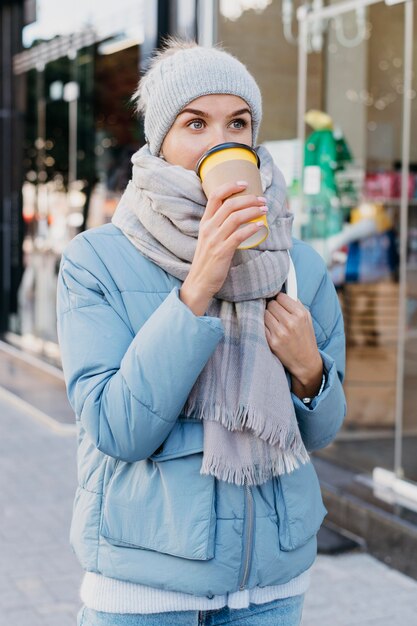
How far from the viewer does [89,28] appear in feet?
30.8

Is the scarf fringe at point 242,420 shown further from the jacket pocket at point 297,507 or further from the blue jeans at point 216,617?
the blue jeans at point 216,617

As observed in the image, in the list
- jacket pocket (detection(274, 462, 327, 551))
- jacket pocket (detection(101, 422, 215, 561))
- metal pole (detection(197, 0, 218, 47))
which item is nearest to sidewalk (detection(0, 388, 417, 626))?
jacket pocket (detection(274, 462, 327, 551))

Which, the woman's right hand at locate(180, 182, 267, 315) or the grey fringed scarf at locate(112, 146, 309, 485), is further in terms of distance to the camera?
the grey fringed scarf at locate(112, 146, 309, 485)

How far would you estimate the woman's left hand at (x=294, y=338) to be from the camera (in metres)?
1.81

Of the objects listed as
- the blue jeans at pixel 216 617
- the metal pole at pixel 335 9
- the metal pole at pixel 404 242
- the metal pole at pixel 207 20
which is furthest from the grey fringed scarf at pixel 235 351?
the metal pole at pixel 207 20

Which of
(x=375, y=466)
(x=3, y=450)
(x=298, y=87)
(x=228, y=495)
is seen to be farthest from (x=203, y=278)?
(x=3, y=450)

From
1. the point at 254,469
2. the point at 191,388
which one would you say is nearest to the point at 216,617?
the point at 254,469

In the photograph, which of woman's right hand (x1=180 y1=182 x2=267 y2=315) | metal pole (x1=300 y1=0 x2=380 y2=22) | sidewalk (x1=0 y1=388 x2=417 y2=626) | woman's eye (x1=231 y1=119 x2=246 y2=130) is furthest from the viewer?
metal pole (x1=300 y1=0 x2=380 y2=22)

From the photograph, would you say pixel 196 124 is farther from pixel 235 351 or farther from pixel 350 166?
pixel 350 166

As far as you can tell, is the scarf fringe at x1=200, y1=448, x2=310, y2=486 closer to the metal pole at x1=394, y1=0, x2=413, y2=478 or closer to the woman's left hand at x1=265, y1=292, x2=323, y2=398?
the woman's left hand at x1=265, y1=292, x2=323, y2=398

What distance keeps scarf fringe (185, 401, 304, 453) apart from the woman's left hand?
0.13 meters

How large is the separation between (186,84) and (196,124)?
8 centimetres

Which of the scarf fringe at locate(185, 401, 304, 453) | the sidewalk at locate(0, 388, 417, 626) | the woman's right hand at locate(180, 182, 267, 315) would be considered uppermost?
the woman's right hand at locate(180, 182, 267, 315)

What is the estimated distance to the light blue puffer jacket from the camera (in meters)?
1.69
